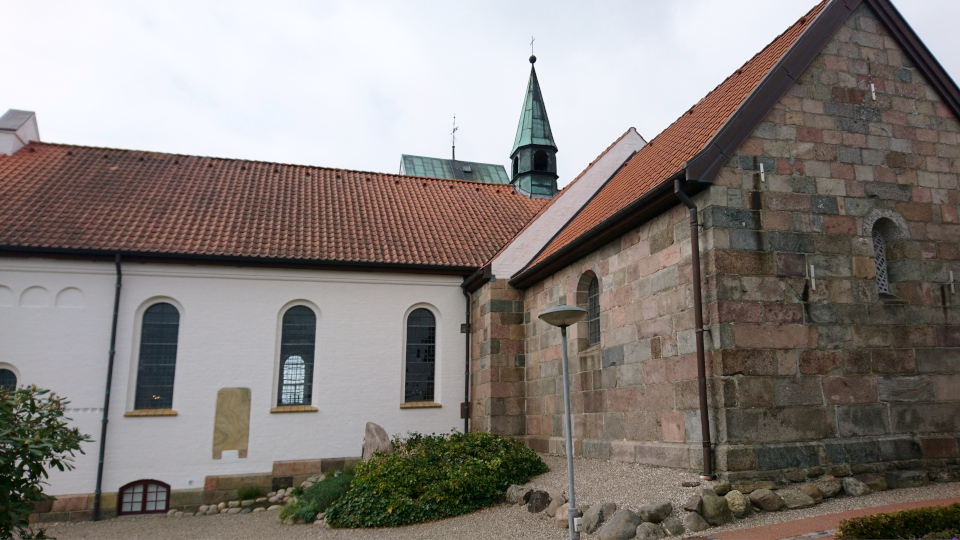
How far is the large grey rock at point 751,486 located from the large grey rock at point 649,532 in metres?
1.05

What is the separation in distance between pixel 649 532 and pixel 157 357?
10335mm

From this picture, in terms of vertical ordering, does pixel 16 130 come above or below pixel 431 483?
above

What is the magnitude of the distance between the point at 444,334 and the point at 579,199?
4194 mm

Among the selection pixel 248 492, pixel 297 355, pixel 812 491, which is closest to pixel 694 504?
pixel 812 491

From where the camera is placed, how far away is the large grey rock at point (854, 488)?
23.7 ft

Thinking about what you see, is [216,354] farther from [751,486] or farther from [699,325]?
[751,486]

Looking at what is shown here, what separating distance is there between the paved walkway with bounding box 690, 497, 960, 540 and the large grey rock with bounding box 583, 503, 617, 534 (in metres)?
1.18

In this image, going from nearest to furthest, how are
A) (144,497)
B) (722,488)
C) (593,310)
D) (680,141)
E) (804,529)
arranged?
(804,529) → (722,488) → (680,141) → (593,310) → (144,497)

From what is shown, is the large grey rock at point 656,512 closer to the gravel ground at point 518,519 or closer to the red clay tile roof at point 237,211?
the gravel ground at point 518,519

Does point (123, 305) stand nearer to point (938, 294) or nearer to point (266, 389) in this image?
point (266, 389)

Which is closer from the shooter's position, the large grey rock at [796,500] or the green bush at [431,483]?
the large grey rock at [796,500]

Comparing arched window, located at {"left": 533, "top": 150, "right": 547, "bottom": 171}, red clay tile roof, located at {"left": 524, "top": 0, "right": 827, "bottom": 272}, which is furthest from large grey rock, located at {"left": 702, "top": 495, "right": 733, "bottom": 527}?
arched window, located at {"left": 533, "top": 150, "right": 547, "bottom": 171}

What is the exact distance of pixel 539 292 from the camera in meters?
12.9

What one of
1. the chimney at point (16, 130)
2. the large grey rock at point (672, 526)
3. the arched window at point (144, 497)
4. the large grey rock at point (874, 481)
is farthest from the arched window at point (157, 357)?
the large grey rock at point (874, 481)
